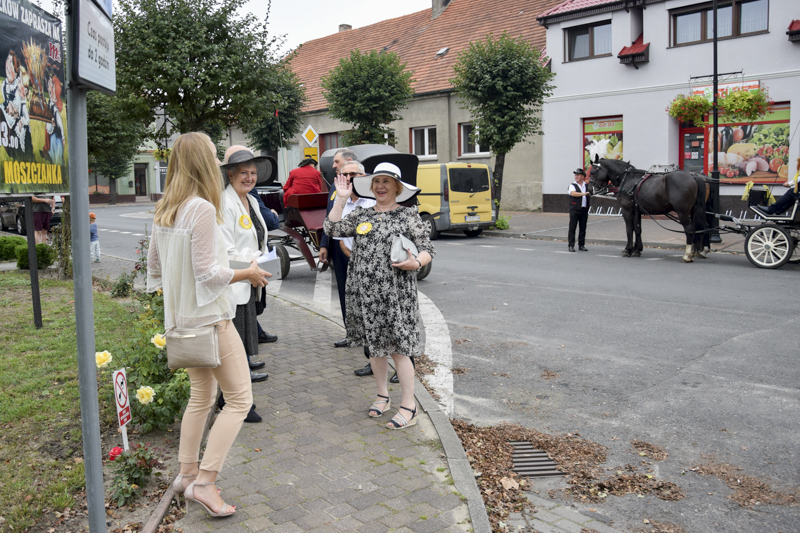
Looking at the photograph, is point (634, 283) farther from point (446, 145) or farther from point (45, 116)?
point (446, 145)

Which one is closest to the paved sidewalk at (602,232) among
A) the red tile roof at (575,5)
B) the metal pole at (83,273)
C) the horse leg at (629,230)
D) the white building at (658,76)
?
the horse leg at (629,230)

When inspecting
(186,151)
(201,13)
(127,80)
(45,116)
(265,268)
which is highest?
(201,13)

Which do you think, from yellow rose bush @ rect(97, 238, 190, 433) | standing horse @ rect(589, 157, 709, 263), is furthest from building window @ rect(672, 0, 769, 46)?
yellow rose bush @ rect(97, 238, 190, 433)

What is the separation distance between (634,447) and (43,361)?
16.6 feet

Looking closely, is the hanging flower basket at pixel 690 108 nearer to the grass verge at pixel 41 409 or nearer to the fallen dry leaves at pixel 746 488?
the grass verge at pixel 41 409

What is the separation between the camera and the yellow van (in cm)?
1841

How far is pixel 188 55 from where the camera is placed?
1234cm

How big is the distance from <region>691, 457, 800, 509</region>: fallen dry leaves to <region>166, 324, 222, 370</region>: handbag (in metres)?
2.92

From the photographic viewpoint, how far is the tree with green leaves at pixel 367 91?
1037 inches

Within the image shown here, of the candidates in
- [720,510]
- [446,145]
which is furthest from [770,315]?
[446,145]

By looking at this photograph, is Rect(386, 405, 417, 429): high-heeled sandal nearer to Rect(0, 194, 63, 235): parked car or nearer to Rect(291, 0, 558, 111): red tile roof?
Rect(291, 0, 558, 111): red tile roof

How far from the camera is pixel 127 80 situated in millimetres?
12492

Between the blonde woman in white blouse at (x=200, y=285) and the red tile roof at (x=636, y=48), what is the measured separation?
2139 centimetres

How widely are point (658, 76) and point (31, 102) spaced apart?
19.7 metres
